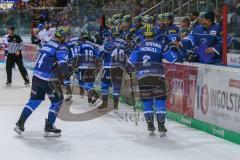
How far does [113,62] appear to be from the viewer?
1162 cm

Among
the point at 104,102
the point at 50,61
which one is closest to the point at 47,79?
the point at 50,61

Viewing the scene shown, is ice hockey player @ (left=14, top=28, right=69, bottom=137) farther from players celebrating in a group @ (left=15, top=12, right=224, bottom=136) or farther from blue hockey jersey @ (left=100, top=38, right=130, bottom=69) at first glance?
blue hockey jersey @ (left=100, top=38, right=130, bottom=69)

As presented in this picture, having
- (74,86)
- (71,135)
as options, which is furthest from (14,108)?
(71,135)

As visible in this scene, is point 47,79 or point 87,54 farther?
point 87,54

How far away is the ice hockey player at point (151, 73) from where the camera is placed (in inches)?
339

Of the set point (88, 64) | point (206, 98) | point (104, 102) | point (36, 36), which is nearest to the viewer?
point (206, 98)

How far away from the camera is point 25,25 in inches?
930

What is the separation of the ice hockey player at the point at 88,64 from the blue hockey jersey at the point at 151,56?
12.0ft

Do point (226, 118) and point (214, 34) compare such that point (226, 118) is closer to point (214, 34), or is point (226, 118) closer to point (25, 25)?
point (214, 34)

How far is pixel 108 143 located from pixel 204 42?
9.10ft

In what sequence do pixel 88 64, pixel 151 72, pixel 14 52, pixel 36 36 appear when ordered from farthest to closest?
1. pixel 36 36
2. pixel 14 52
3. pixel 88 64
4. pixel 151 72

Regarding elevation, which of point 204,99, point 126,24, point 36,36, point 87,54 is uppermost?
point 126,24

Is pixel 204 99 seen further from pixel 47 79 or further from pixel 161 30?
pixel 161 30

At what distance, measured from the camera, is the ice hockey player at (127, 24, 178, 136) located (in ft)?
28.2
